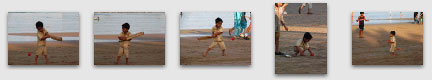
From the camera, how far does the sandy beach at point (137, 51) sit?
654 inches

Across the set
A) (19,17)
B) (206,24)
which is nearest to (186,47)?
(206,24)

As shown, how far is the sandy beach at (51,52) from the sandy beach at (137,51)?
0.37 m

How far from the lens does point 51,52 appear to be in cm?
1667

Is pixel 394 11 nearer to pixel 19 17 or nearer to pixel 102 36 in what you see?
pixel 102 36

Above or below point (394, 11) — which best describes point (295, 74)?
below

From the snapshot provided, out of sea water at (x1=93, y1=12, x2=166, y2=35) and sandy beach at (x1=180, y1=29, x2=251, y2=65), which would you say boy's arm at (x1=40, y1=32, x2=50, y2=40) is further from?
A: sandy beach at (x1=180, y1=29, x2=251, y2=65)

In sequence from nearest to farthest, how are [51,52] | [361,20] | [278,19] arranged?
[278,19] < [361,20] < [51,52]

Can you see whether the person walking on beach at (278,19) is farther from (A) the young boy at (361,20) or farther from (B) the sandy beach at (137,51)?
(B) the sandy beach at (137,51)

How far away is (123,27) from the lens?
16.7 meters

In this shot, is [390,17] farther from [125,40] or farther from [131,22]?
[125,40]

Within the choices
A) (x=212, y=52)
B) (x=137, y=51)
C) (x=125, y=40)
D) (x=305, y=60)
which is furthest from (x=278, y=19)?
(x=125, y=40)

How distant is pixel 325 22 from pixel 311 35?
1.06 feet

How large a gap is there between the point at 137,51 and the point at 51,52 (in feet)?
4.59

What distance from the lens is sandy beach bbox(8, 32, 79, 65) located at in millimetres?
16594
